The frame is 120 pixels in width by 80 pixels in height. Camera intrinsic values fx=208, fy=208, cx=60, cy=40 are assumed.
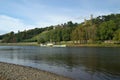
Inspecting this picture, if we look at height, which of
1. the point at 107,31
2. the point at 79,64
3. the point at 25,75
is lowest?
the point at 79,64

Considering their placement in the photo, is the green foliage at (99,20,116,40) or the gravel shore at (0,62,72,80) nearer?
the gravel shore at (0,62,72,80)

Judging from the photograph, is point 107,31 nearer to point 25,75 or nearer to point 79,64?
point 79,64

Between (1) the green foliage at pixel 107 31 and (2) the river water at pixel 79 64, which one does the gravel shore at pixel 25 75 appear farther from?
(1) the green foliage at pixel 107 31

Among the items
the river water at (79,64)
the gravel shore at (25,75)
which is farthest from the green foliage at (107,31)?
the gravel shore at (25,75)

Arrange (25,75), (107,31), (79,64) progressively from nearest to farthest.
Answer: (25,75)
(79,64)
(107,31)

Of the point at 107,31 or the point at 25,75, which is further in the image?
the point at 107,31

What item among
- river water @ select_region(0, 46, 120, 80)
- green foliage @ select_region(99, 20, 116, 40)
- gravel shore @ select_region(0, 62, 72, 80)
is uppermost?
green foliage @ select_region(99, 20, 116, 40)

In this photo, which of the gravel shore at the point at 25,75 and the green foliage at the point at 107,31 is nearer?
the gravel shore at the point at 25,75

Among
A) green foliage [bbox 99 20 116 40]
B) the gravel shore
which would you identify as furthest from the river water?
green foliage [bbox 99 20 116 40]

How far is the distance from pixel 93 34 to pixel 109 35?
503 inches

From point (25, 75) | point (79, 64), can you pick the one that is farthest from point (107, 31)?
point (25, 75)

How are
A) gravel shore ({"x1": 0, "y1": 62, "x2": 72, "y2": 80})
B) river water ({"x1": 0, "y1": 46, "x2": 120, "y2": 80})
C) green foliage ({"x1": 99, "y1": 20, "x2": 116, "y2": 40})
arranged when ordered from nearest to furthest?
gravel shore ({"x1": 0, "y1": 62, "x2": 72, "y2": 80})
river water ({"x1": 0, "y1": 46, "x2": 120, "y2": 80})
green foliage ({"x1": 99, "y1": 20, "x2": 116, "y2": 40})

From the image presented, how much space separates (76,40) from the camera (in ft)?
598

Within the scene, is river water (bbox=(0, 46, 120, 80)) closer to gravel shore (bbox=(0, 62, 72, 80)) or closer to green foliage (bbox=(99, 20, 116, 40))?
gravel shore (bbox=(0, 62, 72, 80))
